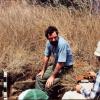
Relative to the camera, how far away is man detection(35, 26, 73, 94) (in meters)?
7.76

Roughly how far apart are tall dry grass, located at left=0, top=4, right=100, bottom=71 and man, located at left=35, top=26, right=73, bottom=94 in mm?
614

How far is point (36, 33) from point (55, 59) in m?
1.86

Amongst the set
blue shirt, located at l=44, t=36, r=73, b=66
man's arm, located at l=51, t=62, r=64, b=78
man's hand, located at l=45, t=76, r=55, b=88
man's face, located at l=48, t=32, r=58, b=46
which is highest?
man's face, located at l=48, t=32, r=58, b=46

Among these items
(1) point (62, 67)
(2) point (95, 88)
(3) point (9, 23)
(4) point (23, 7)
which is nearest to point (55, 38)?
(1) point (62, 67)

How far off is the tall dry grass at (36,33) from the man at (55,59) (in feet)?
2.02

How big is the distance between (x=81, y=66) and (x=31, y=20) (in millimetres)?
2245

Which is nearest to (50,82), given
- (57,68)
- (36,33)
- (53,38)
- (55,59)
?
(57,68)

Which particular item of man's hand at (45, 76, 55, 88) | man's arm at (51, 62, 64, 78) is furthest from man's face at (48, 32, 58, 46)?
man's hand at (45, 76, 55, 88)

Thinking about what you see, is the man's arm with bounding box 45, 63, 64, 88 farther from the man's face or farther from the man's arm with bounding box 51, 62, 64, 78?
the man's face

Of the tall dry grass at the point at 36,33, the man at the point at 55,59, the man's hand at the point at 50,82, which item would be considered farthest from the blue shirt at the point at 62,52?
the tall dry grass at the point at 36,33

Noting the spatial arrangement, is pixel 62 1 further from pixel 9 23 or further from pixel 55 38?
pixel 55 38

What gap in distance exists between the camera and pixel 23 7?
11633 millimetres

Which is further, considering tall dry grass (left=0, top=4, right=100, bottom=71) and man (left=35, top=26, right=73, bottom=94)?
tall dry grass (left=0, top=4, right=100, bottom=71)

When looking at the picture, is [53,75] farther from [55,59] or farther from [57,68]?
[55,59]
